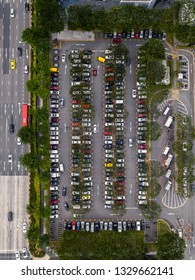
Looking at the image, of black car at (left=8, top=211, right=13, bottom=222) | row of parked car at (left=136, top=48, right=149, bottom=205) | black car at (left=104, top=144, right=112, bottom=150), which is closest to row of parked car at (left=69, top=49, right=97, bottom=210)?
black car at (left=104, top=144, right=112, bottom=150)

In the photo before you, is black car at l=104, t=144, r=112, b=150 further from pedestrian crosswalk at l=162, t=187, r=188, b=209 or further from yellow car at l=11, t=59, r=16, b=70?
yellow car at l=11, t=59, r=16, b=70

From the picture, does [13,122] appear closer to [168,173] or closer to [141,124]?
[141,124]

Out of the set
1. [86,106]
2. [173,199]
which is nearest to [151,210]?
[173,199]

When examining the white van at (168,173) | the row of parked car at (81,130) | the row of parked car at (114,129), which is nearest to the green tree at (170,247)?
the row of parked car at (114,129)

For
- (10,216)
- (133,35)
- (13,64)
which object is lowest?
(10,216)
